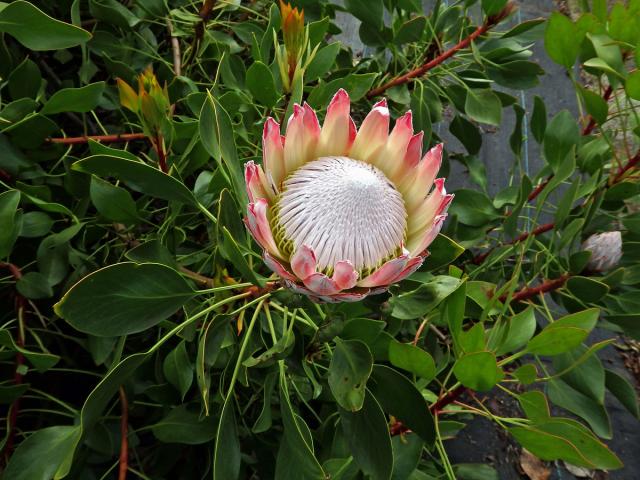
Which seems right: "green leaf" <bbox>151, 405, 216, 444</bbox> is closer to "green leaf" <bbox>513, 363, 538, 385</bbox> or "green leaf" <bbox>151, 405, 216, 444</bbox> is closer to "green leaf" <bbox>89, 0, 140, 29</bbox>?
"green leaf" <bbox>513, 363, 538, 385</bbox>

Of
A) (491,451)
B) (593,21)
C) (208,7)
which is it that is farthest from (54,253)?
(491,451)

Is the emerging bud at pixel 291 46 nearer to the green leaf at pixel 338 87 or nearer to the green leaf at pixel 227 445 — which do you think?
the green leaf at pixel 338 87

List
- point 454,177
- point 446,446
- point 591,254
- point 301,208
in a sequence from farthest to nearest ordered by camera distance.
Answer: point 454,177, point 446,446, point 591,254, point 301,208

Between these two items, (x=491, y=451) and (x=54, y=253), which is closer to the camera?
(x=54, y=253)

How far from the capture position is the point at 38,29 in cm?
88

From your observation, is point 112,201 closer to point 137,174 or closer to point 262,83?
point 137,174

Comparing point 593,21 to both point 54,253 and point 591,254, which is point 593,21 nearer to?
point 591,254

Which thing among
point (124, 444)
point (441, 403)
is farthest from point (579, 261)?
point (124, 444)

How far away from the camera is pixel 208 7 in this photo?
4.09ft

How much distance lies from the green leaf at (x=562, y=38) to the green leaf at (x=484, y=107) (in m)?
0.19

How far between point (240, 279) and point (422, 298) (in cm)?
38

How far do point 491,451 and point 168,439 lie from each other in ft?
4.97

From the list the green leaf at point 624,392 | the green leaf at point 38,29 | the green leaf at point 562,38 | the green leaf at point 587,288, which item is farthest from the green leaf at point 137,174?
the green leaf at point 624,392

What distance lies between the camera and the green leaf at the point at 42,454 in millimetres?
825
